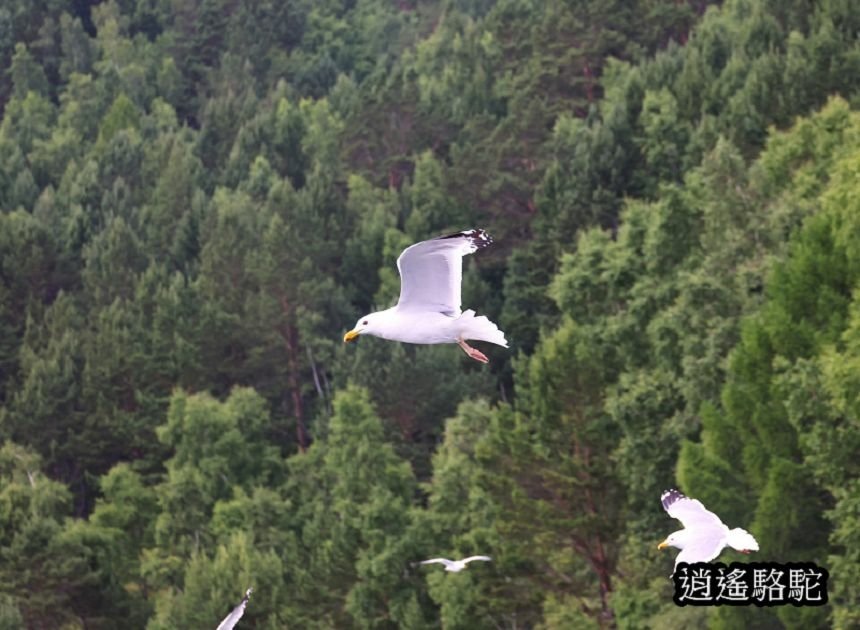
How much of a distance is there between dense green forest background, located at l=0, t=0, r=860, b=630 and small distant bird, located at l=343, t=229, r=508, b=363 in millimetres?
20483

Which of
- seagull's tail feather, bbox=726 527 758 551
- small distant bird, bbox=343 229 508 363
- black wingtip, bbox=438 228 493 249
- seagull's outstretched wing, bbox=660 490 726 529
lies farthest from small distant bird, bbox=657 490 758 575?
→ black wingtip, bbox=438 228 493 249

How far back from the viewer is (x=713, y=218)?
55.9 m

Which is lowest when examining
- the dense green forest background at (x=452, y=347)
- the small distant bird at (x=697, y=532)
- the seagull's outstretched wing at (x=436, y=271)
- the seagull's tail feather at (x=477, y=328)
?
the small distant bird at (x=697, y=532)

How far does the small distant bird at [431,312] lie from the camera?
869 inches

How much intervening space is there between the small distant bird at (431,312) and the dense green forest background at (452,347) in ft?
67.2

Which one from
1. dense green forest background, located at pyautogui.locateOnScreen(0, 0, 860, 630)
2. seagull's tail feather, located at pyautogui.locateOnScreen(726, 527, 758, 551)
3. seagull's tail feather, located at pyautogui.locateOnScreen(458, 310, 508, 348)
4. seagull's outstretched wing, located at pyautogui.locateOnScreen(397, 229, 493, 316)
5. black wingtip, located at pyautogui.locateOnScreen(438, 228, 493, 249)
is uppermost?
dense green forest background, located at pyautogui.locateOnScreen(0, 0, 860, 630)

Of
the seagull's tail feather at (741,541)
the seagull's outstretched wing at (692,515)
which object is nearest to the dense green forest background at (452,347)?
the seagull's outstretched wing at (692,515)

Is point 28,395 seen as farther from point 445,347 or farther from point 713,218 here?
point 713,218

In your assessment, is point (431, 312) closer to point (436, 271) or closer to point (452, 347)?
point (436, 271)

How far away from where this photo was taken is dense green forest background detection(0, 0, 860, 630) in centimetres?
4781

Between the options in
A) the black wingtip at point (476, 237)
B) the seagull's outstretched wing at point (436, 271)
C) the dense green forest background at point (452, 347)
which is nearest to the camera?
the black wingtip at point (476, 237)

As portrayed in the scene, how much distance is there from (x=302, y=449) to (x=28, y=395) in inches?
500

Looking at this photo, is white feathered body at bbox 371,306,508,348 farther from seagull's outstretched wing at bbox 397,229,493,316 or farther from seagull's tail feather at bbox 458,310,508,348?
seagull's outstretched wing at bbox 397,229,493,316

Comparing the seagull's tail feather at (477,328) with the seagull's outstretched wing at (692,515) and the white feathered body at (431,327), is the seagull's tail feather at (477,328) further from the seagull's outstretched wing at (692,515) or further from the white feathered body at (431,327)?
the seagull's outstretched wing at (692,515)
